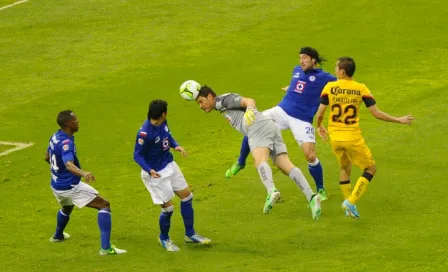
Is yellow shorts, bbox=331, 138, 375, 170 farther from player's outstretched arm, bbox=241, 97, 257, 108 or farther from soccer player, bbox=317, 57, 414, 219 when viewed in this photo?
player's outstretched arm, bbox=241, 97, 257, 108

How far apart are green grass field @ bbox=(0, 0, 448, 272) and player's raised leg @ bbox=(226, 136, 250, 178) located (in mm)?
339

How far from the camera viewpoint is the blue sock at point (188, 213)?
54.3ft

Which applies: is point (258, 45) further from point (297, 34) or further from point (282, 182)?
point (282, 182)

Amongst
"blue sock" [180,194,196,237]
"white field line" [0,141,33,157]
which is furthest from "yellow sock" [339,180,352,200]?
"white field line" [0,141,33,157]

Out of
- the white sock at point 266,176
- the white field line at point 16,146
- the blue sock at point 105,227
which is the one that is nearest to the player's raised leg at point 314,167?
the white sock at point 266,176

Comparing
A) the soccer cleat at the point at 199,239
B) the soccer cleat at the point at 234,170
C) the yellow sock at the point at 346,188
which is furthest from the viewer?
the soccer cleat at the point at 234,170

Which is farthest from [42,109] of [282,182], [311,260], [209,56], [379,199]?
[311,260]

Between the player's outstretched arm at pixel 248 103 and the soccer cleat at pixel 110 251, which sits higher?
the player's outstretched arm at pixel 248 103

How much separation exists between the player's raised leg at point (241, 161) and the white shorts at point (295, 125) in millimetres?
697

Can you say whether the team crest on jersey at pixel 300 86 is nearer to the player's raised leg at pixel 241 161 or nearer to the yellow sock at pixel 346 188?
the player's raised leg at pixel 241 161

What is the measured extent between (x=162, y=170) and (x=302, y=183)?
232 centimetres

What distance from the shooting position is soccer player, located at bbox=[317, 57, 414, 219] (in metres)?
16.9

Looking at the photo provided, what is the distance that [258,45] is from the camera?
30703 millimetres

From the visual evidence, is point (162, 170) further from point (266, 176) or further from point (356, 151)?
point (356, 151)
